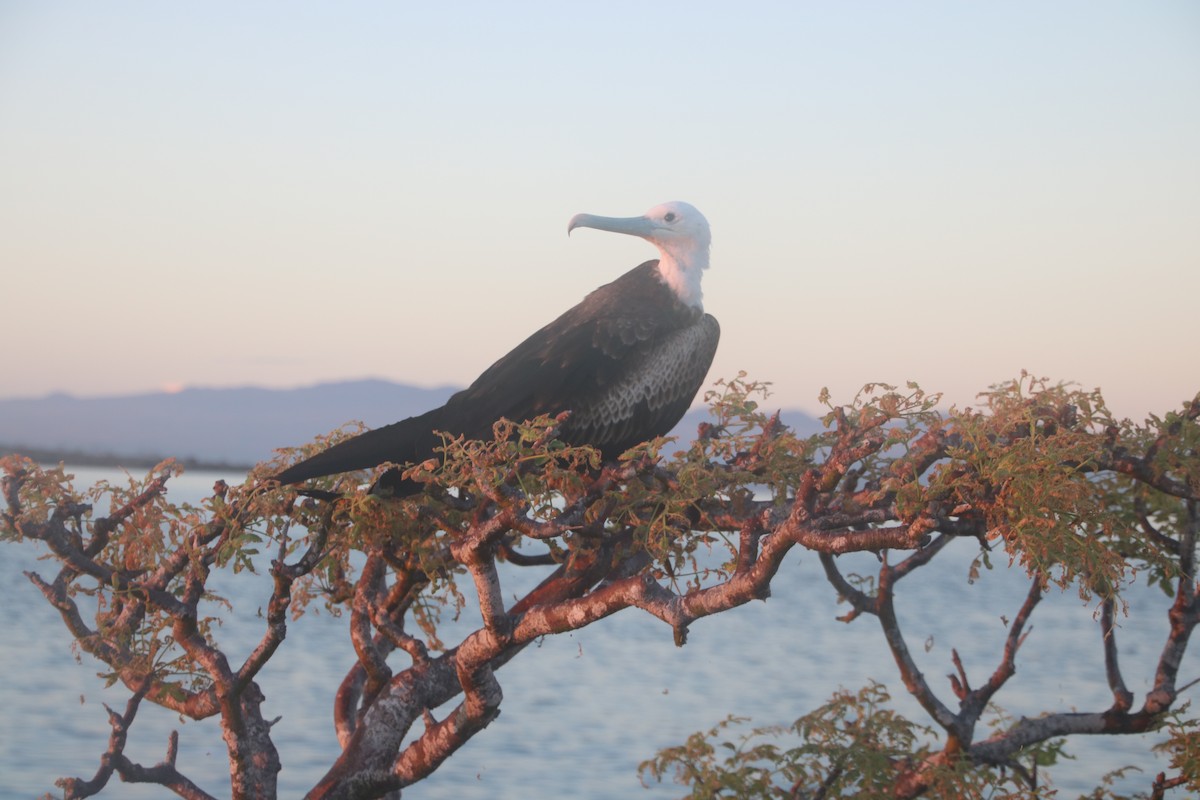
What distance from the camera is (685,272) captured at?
7.14 m

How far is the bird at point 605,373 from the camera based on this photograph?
5863mm

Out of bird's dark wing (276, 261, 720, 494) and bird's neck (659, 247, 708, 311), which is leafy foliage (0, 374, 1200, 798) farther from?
bird's neck (659, 247, 708, 311)

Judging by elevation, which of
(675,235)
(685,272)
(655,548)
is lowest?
(655,548)

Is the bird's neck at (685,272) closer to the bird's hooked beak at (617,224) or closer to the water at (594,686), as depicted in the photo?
the bird's hooked beak at (617,224)

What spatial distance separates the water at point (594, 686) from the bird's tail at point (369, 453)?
5273 millimetres

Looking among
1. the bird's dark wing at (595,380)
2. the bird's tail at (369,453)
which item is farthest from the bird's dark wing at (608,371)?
the bird's tail at (369,453)

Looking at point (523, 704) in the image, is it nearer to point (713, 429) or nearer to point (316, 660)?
point (316, 660)

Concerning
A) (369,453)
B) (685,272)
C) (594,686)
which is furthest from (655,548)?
(594,686)

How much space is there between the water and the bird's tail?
5.27 metres

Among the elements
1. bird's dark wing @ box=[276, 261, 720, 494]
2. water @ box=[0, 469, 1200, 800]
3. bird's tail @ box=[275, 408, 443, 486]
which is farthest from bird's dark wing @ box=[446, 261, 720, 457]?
water @ box=[0, 469, 1200, 800]

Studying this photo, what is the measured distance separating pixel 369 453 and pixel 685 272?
224 centimetres

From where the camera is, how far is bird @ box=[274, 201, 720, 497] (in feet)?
19.2

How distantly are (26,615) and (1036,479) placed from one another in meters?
28.7

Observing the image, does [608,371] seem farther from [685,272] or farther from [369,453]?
[369,453]
